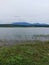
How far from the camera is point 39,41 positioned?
2.76 meters

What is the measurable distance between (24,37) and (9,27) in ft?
1.75

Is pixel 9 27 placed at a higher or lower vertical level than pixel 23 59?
higher

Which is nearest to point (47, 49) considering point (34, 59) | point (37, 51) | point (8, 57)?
point (37, 51)

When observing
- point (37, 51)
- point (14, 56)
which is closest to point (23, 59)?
point (14, 56)

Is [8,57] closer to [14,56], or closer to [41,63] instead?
[14,56]

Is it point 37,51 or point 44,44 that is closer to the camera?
point 37,51

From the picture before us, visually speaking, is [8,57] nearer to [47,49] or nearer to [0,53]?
[0,53]

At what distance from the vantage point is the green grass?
6.93 ft

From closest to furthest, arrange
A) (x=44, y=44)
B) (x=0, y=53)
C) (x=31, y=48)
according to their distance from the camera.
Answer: (x=0, y=53) → (x=31, y=48) → (x=44, y=44)

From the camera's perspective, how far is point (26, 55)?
2.27 metres

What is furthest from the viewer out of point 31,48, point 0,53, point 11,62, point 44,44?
point 44,44

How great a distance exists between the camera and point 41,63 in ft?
6.97

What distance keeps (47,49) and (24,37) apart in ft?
1.24

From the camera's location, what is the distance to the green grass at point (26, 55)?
2.11 m
